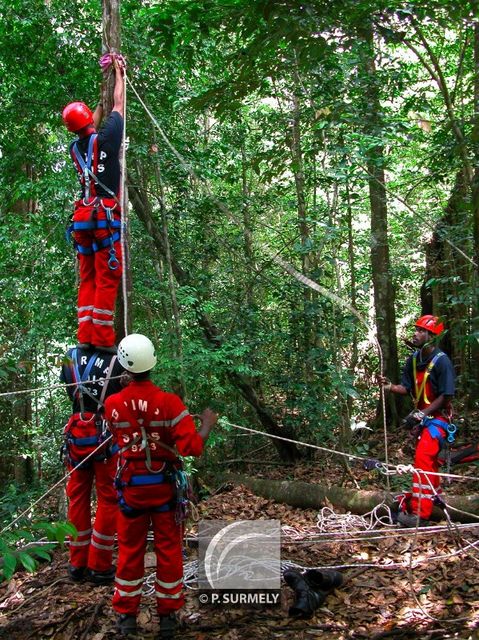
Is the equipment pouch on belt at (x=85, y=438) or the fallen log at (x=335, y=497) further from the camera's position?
the fallen log at (x=335, y=497)

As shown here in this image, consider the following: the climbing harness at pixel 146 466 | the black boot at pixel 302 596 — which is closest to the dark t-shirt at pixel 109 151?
the climbing harness at pixel 146 466

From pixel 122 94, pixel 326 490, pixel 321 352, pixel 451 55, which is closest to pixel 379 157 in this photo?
pixel 321 352

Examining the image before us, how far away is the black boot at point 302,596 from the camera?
157 inches

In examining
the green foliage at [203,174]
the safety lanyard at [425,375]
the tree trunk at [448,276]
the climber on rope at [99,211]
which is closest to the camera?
the climber on rope at [99,211]

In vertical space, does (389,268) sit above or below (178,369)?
above

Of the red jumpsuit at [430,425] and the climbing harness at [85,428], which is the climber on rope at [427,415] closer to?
the red jumpsuit at [430,425]

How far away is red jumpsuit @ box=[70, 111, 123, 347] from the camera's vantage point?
4559 millimetres

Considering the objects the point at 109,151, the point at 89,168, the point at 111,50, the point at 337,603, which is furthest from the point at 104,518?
the point at 111,50

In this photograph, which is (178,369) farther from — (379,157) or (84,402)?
(379,157)

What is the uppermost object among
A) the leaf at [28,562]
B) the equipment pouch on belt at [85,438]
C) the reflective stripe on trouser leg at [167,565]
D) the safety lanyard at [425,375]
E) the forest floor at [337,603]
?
the safety lanyard at [425,375]

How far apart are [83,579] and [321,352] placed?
13.2 ft

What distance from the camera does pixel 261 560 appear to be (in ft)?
15.4

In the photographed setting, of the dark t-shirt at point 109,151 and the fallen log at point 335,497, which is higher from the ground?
the dark t-shirt at point 109,151

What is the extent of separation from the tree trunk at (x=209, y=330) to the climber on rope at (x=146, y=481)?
344 cm
